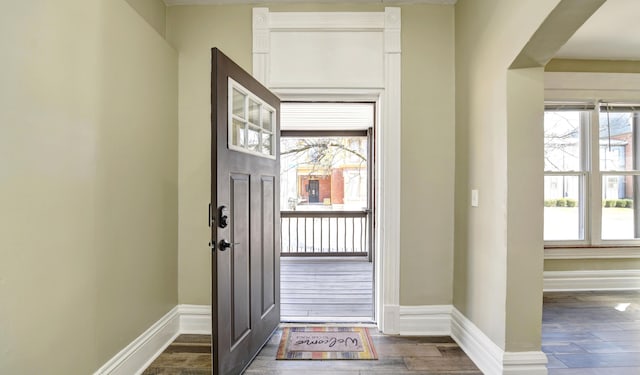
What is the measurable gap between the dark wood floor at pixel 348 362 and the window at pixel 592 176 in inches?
98.5

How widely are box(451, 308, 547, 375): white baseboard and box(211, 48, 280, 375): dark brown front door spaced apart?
5.02ft

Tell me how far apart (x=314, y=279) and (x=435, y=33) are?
3.33 metres

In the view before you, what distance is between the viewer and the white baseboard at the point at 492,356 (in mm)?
2033

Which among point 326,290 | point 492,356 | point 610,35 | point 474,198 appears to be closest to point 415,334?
point 492,356

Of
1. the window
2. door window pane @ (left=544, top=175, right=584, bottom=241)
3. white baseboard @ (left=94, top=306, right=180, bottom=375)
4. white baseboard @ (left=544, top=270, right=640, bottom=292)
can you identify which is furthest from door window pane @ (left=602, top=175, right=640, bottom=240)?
white baseboard @ (left=94, top=306, right=180, bottom=375)

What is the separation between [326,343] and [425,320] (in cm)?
88

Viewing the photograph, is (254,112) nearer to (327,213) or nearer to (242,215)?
(242,215)

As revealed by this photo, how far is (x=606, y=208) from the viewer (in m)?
4.03

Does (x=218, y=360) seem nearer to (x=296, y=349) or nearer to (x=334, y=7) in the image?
(x=296, y=349)

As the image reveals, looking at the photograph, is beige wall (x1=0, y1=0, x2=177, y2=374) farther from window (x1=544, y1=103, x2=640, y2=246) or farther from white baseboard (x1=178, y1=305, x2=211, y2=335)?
window (x1=544, y1=103, x2=640, y2=246)

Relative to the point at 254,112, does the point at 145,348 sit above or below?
Result: below

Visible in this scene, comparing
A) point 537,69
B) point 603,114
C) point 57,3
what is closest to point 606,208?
point 603,114

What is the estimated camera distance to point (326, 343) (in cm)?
260

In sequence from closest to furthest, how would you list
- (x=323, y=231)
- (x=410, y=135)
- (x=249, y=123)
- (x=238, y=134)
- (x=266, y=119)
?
(x=238, y=134) → (x=249, y=123) → (x=266, y=119) → (x=410, y=135) → (x=323, y=231)
